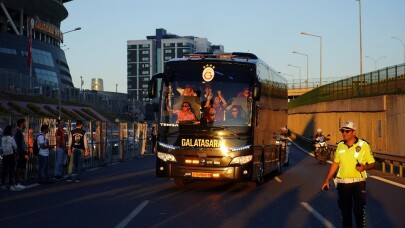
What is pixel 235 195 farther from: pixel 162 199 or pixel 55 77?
pixel 55 77

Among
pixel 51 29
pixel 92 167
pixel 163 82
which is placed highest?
pixel 51 29

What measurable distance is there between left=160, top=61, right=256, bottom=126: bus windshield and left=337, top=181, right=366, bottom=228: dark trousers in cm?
754

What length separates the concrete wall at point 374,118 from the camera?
3097 cm

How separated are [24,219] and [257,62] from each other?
323 inches

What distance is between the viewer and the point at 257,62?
1736 cm

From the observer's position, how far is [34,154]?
19.5m

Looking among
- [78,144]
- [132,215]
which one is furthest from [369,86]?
[132,215]

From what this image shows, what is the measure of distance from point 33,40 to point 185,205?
90.6 metres

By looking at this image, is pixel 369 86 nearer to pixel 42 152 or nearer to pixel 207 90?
pixel 207 90

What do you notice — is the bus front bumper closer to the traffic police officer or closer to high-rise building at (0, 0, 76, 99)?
the traffic police officer

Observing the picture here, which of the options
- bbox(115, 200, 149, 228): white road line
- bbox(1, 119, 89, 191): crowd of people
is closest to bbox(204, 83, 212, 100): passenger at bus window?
bbox(115, 200, 149, 228): white road line

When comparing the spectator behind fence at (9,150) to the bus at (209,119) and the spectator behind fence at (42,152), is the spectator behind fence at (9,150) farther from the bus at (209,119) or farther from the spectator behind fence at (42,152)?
the bus at (209,119)

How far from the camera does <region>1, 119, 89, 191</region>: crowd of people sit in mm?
16766

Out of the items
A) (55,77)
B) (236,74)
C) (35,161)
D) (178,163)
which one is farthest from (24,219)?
(55,77)
